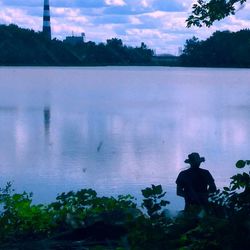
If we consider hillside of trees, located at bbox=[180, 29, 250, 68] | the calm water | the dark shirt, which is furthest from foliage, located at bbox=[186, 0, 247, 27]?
hillside of trees, located at bbox=[180, 29, 250, 68]

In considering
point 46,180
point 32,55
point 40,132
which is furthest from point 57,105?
point 32,55

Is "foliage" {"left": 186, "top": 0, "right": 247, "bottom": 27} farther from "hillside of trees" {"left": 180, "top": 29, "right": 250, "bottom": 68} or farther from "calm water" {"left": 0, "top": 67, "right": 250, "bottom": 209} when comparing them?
"hillside of trees" {"left": 180, "top": 29, "right": 250, "bottom": 68}

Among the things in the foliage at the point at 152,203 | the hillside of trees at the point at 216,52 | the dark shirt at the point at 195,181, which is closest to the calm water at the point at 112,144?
the dark shirt at the point at 195,181

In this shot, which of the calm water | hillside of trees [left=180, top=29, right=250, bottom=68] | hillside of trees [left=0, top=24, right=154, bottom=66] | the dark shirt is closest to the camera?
the dark shirt

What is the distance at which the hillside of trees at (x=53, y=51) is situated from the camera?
97.2 metres

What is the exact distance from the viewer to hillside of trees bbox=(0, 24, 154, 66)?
9725 centimetres

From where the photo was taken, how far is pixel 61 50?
340 ft

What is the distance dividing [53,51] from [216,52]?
20.1 metres

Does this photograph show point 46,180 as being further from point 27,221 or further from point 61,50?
point 61,50

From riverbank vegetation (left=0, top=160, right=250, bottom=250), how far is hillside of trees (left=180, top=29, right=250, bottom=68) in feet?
255

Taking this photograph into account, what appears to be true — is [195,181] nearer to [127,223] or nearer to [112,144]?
[127,223]

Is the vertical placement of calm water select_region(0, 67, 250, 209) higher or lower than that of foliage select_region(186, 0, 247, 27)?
lower

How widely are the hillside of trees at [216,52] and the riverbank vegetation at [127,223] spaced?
77593mm

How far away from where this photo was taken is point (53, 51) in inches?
4082
